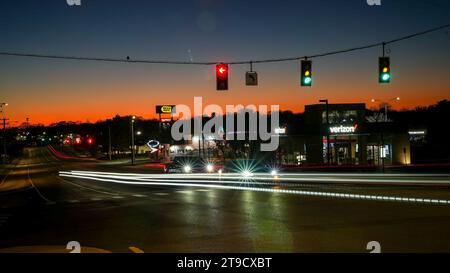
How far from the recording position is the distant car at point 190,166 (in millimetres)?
42969

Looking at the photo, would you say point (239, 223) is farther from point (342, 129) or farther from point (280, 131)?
point (280, 131)

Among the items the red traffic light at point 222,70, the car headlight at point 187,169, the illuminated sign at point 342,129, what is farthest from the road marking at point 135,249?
the illuminated sign at point 342,129

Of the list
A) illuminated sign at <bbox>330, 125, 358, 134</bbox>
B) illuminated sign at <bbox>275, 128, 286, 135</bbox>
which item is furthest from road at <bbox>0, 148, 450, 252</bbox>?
illuminated sign at <bbox>275, 128, 286, 135</bbox>

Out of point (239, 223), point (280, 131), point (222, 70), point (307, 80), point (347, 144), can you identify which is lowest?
point (239, 223)

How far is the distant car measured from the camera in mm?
42969

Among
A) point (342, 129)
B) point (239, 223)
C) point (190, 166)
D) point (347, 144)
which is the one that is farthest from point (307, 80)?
point (347, 144)

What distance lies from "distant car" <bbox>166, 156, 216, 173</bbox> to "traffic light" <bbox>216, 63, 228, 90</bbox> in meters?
18.0

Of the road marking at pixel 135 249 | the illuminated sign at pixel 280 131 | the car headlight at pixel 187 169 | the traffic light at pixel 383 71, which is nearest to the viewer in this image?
the road marking at pixel 135 249

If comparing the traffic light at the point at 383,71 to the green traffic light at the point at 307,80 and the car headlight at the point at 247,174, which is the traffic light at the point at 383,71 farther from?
the car headlight at the point at 247,174

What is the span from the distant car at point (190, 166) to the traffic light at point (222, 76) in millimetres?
18004

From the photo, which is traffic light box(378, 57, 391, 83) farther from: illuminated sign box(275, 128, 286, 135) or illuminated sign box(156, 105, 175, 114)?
illuminated sign box(156, 105, 175, 114)

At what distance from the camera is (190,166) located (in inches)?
1726

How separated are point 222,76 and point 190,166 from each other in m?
19.4
